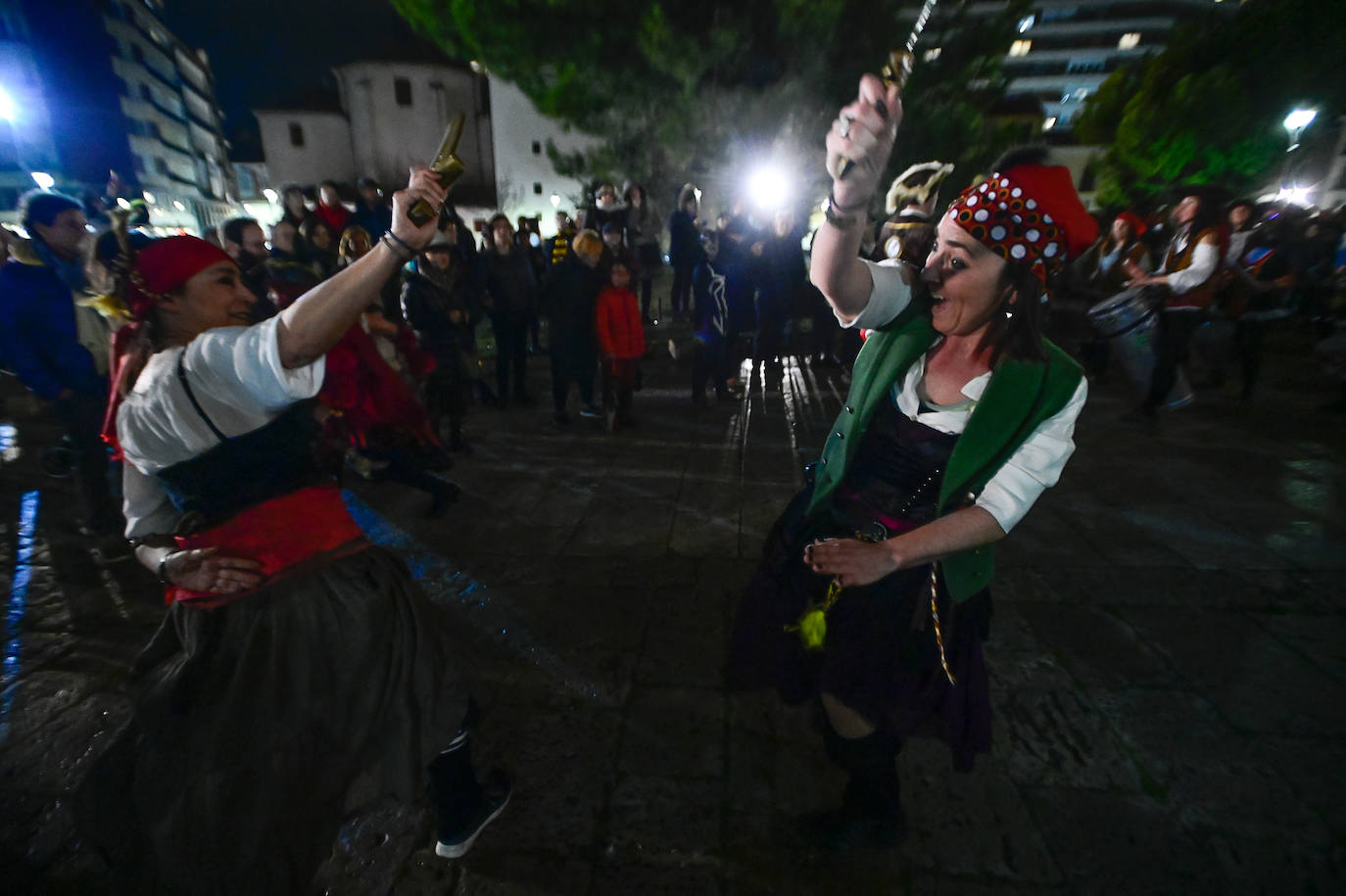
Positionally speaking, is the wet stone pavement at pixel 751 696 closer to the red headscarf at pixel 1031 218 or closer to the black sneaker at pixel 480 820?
the black sneaker at pixel 480 820

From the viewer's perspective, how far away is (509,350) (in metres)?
7.21

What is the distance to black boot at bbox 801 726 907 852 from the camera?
6.69 feet

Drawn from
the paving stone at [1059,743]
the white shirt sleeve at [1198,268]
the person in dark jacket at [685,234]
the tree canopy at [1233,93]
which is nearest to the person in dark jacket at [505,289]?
the person in dark jacket at [685,234]

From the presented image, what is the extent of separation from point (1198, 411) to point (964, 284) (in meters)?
7.38

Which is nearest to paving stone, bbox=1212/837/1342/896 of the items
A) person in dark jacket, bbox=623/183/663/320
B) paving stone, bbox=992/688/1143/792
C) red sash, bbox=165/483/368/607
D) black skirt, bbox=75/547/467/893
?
paving stone, bbox=992/688/1143/792

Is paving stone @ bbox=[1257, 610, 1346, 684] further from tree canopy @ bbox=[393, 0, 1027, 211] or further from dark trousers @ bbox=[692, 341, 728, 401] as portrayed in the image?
tree canopy @ bbox=[393, 0, 1027, 211]

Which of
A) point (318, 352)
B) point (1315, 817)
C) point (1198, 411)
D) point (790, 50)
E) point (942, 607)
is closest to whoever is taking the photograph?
point (318, 352)

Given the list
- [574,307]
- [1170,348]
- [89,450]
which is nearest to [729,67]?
[574,307]

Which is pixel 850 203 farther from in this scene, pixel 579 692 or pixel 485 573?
pixel 485 573

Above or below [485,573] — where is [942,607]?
above

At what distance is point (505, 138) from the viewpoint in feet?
108

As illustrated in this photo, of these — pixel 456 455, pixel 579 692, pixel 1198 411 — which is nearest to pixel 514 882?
pixel 579 692

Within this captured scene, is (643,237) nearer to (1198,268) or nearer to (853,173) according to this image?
(1198,268)

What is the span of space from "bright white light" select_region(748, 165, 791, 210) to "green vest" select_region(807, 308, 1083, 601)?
8.67m
